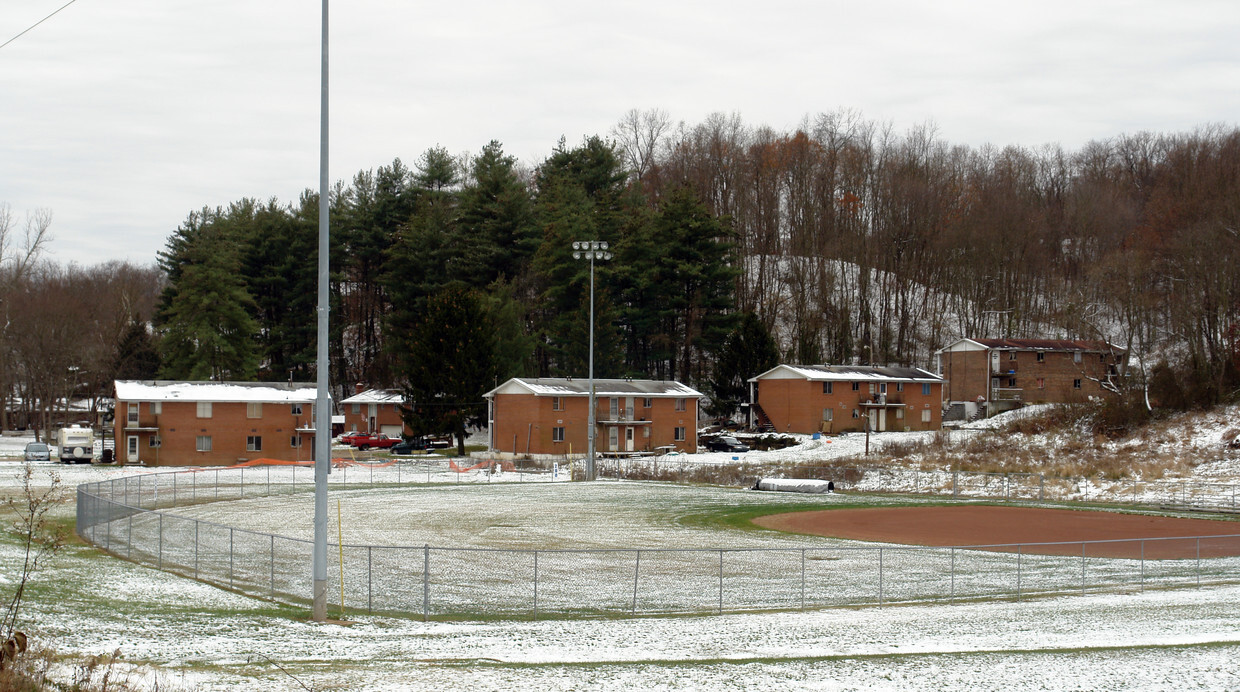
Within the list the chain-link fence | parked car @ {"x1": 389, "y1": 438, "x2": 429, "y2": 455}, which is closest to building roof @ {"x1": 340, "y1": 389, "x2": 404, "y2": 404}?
parked car @ {"x1": 389, "y1": 438, "x2": 429, "y2": 455}

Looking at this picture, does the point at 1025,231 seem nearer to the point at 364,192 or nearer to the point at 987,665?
the point at 364,192

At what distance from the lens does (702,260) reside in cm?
10188

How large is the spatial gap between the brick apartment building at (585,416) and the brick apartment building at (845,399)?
973 centimetres

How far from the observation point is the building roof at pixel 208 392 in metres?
76.1

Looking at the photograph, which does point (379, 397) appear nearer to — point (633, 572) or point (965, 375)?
point (965, 375)

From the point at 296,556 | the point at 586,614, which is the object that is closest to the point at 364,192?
the point at 296,556

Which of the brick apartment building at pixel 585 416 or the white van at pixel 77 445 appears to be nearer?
the white van at pixel 77 445

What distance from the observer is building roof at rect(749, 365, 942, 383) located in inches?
3479

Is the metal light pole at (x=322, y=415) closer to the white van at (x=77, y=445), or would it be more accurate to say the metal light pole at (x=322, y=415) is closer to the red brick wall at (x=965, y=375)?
the white van at (x=77, y=445)

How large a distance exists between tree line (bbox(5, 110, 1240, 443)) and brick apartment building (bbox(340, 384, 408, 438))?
188 inches

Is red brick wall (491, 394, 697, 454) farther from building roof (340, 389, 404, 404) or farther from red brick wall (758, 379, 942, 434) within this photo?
building roof (340, 389, 404, 404)

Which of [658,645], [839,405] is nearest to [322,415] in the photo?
[658,645]

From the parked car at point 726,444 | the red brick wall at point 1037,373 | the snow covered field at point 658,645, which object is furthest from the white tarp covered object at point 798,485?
the red brick wall at point 1037,373

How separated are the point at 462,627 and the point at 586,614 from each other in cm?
315
